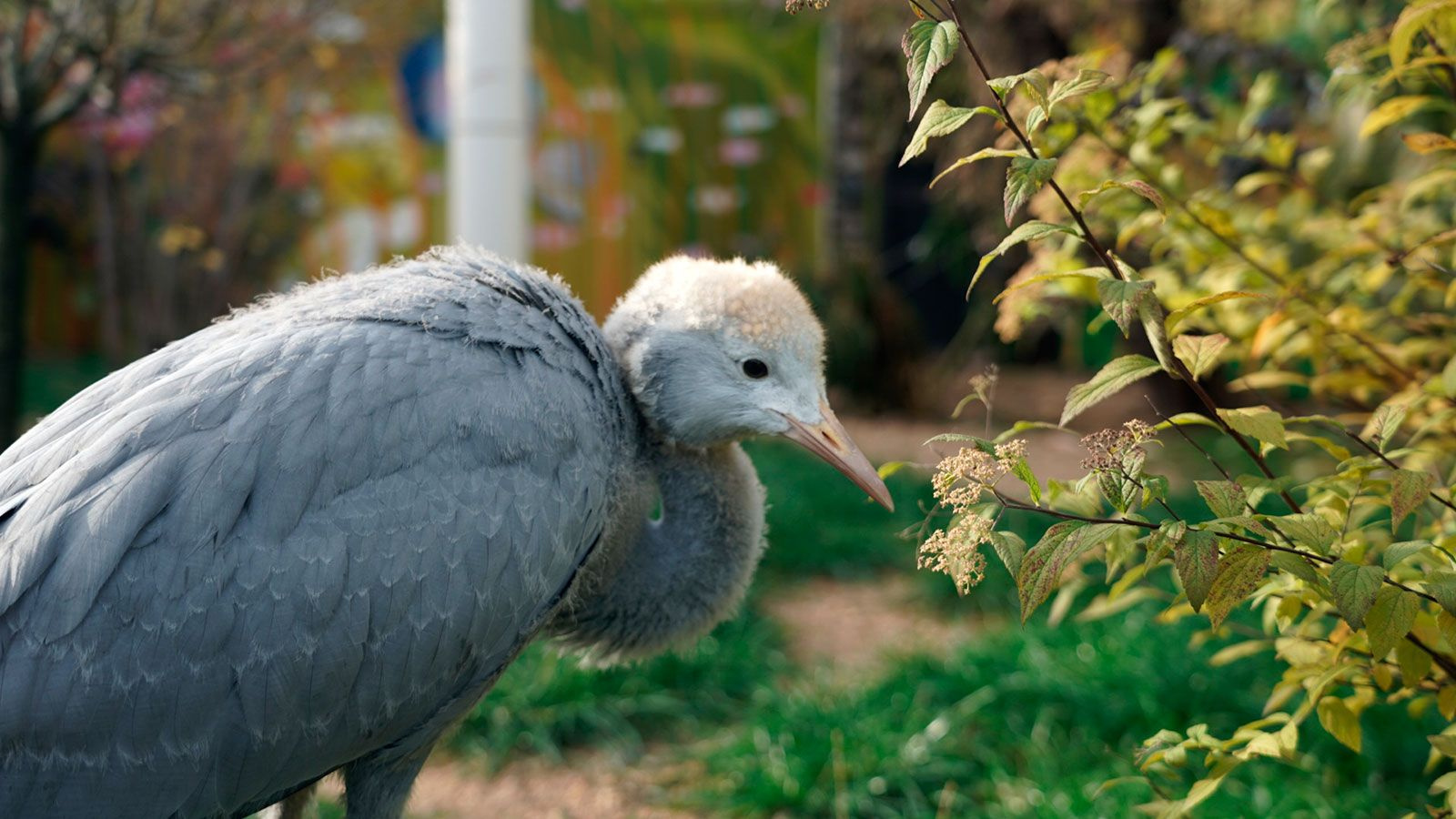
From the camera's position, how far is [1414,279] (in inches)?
99.9

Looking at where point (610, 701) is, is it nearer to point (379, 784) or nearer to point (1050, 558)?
point (379, 784)

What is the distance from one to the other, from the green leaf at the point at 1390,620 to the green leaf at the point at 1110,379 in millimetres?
Answer: 435

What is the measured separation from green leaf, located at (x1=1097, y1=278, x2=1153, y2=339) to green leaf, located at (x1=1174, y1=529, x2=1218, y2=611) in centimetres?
29

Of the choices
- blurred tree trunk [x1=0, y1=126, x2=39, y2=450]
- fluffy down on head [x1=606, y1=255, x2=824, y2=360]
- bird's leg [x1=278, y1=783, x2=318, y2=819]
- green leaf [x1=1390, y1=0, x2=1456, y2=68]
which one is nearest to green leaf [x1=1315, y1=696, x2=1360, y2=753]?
green leaf [x1=1390, y1=0, x2=1456, y2=68]

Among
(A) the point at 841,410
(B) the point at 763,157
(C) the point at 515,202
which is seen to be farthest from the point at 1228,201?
(B) the point at 763,157

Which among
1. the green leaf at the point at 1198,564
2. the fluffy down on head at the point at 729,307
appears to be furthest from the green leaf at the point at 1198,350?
the fluffy down on head at the point at 729,307

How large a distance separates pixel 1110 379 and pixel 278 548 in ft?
4.57

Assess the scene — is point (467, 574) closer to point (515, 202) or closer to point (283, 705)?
point (283, 705)

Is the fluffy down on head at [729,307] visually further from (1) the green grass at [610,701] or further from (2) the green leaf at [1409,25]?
(1) the green grass at [610,701]

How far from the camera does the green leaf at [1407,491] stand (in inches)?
66.3

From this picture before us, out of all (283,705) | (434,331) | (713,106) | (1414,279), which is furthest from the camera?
(713,106)

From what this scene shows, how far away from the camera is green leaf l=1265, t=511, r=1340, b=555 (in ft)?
5.63

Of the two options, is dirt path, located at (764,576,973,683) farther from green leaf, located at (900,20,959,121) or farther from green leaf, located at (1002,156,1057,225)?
green leaf, located at (900,20,959,121)

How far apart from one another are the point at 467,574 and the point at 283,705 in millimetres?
377
